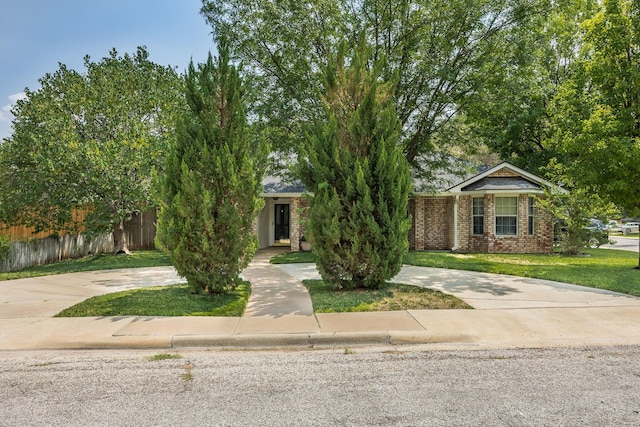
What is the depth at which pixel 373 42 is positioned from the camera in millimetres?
13516

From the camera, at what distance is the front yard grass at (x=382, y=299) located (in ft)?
20.8

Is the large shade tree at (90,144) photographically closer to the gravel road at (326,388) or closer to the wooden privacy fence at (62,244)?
the wooden privacy fence at (62,244)

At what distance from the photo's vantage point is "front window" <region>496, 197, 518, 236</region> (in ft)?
51.0

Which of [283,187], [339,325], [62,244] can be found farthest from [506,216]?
[62,244]

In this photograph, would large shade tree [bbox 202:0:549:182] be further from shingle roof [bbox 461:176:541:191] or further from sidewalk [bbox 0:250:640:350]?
sidewalk [bbox 0:250:640:350]

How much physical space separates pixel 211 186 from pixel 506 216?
13.0 metres

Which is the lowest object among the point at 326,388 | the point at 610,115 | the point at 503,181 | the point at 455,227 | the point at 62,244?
the point at 326,388

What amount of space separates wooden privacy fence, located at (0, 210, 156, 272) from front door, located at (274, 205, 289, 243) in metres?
5.89

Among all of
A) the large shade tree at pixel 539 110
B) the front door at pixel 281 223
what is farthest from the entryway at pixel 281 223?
the large shade tree at pixel 539 110

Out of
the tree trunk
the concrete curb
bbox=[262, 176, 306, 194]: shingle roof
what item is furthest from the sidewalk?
bbox=[262, 176, 306, 194]: shingle roof

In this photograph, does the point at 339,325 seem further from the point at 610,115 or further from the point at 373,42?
the point at 373,42

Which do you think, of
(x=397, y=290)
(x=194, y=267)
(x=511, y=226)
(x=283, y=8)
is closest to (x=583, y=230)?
(x=511, y=226)

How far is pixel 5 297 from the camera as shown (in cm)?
731

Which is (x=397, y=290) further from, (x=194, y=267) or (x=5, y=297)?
(x=5, y=297)
